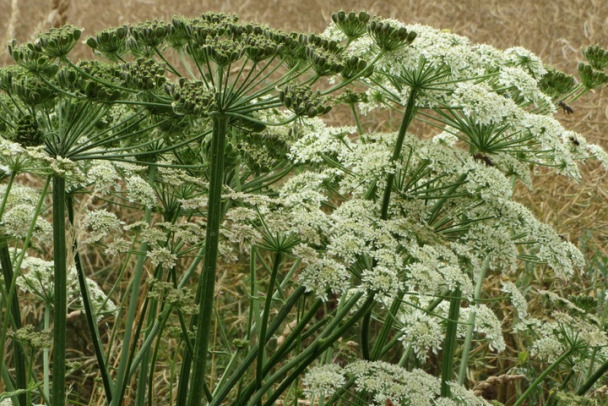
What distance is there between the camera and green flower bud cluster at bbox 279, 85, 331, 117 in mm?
2469

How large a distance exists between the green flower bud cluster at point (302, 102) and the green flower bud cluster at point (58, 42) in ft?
2.41

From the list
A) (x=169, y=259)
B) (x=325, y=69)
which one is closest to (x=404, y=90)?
(x=325, y=69)

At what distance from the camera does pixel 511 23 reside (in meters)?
8.33

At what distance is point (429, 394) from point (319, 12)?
23.2 ft

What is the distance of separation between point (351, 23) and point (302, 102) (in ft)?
1.87

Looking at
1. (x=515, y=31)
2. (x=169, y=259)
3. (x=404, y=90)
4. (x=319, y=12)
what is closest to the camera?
(x=169, y=259)

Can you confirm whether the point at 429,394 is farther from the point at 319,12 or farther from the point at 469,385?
the point at 319,12

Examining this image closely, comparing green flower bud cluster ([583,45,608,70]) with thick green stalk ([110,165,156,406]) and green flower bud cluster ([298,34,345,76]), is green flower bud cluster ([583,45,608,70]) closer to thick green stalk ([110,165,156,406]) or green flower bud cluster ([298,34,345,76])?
green flower bud cluster ([298,34,345,76])

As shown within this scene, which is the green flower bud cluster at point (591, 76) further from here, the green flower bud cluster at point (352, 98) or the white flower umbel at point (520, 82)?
the green flower bud cluster at point (352, 98)

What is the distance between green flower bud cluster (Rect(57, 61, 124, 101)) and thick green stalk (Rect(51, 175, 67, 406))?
0.27 m

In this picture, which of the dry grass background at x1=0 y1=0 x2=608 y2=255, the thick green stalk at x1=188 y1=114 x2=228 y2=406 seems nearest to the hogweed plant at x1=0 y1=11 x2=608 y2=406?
the thick green stalk at x1=188 y1=114 x2=228 y2=406

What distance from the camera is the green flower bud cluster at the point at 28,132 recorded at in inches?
102

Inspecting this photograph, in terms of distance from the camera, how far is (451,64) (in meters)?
2.90

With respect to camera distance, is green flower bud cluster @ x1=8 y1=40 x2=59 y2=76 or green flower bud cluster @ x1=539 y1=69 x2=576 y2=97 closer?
green flower bud cluster @ x1=8 y1=40 x2=59 y2=76
